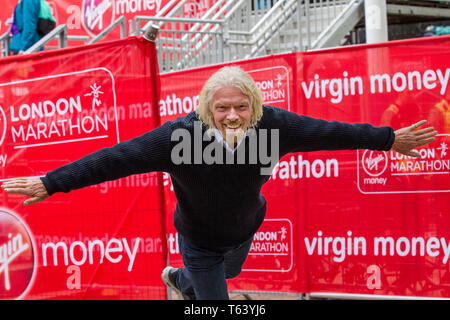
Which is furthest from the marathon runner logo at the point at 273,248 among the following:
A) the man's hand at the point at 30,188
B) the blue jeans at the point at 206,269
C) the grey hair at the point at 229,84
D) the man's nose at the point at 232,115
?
the man's hand at the point at 30,188

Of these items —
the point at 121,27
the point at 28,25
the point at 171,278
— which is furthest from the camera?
the point at 28,25

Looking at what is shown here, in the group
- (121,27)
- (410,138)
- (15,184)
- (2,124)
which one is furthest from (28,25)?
(410,138)

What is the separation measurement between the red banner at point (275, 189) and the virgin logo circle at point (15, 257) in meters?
0.01

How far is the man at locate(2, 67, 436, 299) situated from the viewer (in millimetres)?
3617

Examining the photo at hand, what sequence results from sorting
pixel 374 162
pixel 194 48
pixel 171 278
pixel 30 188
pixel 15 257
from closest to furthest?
pixel 30 188
pixel 171 278
pixel 15 257
pixel 374 162
pixel 194 48

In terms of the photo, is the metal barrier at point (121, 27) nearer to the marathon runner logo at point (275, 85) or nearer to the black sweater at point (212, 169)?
the marathon runner logo at point (275, 85)

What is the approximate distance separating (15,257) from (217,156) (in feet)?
8.14

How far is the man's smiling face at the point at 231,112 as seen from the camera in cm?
363

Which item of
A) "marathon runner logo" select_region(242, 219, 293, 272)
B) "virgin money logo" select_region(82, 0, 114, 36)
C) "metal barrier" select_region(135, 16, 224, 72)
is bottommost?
"marathon runner logo" select_region(242, 219, 293, 272)

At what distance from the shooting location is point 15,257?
17.4 feet

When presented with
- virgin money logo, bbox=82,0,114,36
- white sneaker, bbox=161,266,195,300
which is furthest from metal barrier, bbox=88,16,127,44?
white sneaker, bbox=161,266,195,300

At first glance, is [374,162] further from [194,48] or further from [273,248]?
[194,48]

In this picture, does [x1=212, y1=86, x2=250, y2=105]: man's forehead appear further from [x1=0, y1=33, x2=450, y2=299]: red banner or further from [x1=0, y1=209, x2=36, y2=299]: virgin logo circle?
[x1=0, y1=209, x2=36, y2=299]: virgin logo circle

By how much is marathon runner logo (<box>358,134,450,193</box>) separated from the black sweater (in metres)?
1.64
